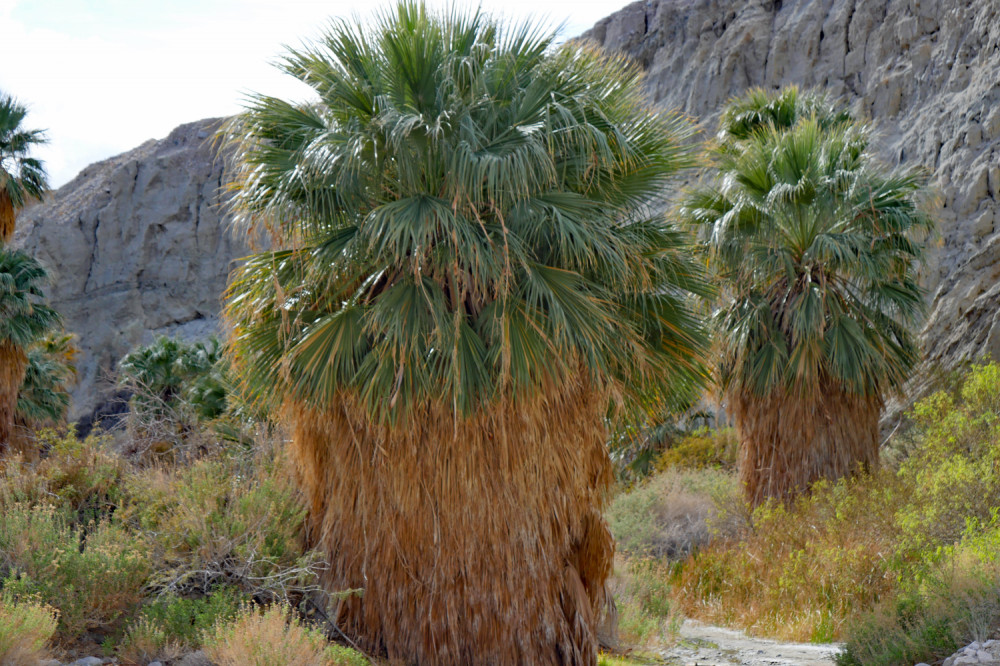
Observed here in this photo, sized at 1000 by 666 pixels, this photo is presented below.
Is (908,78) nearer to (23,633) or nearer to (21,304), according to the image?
(21,304)

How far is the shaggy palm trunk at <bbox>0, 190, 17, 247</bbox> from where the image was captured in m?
23.5

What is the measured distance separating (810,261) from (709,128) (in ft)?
68.7

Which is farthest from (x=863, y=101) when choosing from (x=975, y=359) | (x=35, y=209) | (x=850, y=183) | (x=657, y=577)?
(x=35, y=209)

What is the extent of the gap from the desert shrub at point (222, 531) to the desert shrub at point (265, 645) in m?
1.03

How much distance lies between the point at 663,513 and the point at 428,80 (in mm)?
12634

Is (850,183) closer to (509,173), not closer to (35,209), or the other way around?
(509,173)

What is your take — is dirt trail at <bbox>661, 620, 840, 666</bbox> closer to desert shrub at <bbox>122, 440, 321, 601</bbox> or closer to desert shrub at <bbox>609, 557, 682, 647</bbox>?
desert shrub at <bbox>609, 557, 682, 647</bbox>

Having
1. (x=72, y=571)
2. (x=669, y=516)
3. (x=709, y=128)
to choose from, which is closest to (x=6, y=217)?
(x=669, y=516)

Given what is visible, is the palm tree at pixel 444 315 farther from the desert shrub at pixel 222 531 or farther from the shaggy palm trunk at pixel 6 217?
the shaggy palm trunk at pixel 6 217

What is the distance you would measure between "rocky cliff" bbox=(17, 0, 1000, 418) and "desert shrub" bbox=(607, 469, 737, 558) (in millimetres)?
6441

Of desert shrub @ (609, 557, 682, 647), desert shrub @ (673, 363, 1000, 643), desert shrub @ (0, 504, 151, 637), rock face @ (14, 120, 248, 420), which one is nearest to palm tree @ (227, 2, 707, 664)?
desert shrub @ (0, 504, 151, 637)

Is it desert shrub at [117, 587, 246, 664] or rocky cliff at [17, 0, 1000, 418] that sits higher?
rocky cliff at [17, 0, 1000, 418]

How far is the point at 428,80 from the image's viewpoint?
8.30 metres

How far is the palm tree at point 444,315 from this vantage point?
790 centimetres
